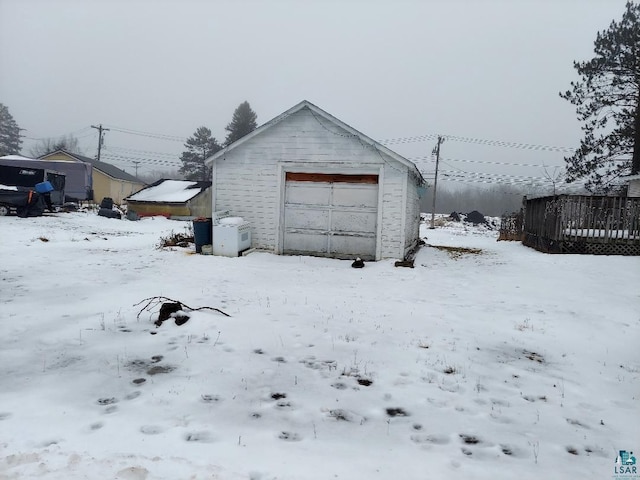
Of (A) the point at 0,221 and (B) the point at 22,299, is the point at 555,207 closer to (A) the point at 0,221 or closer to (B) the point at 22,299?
(B) the point at 22,299

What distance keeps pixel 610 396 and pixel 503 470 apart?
2.06 m

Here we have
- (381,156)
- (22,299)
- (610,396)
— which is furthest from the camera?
(381,156)

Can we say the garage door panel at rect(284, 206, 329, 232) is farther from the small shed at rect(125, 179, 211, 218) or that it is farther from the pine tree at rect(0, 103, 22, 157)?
the pine tree at rect(0, 103, 22, 157)

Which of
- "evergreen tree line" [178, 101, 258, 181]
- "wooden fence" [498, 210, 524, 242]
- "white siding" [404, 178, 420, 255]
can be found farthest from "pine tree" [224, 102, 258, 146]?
"white siding" [404, 178, 420, 255]

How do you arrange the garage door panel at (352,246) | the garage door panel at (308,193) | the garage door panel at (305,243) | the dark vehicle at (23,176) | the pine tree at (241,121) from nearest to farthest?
the garage door panel at (352,246) < the garage door panel at (308,193) < the garage door panel at (305,243) < the dark vehicle at (23,176) < the pine tree at (241,121)

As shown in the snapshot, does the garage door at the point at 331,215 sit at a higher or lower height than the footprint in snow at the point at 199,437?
higher

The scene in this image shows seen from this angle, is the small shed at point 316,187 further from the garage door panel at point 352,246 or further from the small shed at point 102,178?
the small shed at point 102,178

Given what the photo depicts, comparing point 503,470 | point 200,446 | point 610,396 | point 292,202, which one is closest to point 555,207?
point 292,202

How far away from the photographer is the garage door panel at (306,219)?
12805 mm

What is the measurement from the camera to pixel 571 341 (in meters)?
5.48

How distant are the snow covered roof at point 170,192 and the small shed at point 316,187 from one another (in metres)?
18.0

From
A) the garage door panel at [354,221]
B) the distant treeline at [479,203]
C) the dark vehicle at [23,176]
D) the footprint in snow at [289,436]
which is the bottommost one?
the footprint in snow at [289,436]

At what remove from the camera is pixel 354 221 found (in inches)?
494

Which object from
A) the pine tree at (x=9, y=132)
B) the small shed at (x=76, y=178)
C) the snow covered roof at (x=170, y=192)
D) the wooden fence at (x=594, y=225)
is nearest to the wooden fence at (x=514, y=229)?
the wooden fence at (x=594, y=225)
